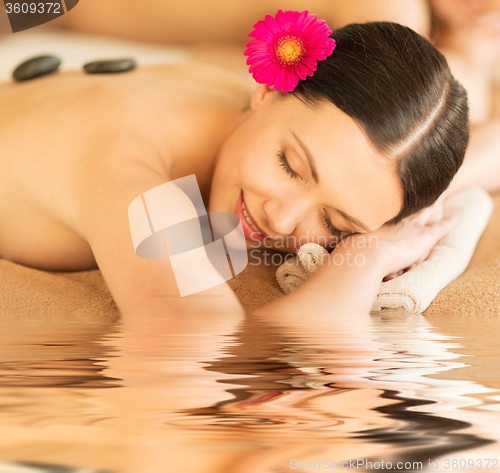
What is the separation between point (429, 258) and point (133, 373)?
0.75 meters

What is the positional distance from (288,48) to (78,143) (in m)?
0.41

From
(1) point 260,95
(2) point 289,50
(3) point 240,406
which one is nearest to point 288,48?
(2) point 289,50

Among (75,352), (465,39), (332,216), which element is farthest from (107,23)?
(75,352)

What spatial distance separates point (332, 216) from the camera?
776 mm

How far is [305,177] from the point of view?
0.73 meters

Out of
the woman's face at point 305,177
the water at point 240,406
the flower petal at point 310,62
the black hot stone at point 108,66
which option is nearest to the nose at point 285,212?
the woman's face at point 305,177

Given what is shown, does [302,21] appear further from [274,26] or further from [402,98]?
[402,98]

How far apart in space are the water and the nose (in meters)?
0.38

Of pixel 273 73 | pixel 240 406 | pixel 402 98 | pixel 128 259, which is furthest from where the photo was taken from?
pixel 273 73

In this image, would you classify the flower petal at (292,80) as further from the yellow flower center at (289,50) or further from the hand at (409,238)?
the hand at (409,238)

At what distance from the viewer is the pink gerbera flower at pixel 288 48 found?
0.80m

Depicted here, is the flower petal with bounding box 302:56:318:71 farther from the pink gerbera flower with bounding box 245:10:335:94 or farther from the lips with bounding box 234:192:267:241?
the lips with bounding box 234:192:267:241

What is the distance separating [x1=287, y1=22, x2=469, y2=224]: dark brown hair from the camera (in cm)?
72

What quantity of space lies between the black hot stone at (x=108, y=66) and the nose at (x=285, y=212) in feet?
1.71
